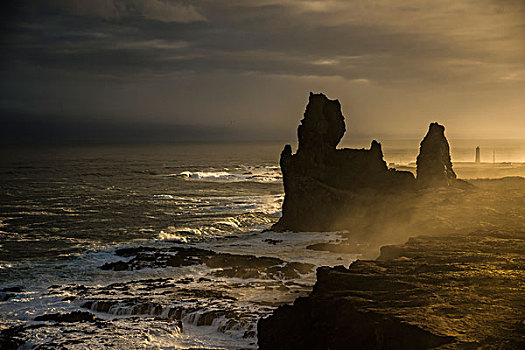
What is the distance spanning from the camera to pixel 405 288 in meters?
24.6

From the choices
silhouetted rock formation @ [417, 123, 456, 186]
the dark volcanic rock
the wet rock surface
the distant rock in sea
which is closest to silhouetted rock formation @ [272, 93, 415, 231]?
the distant rock in sea

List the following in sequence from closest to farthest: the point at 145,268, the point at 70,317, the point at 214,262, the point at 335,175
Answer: the point at 70,317 → the point at 145,268 → the point at 214,262 → the point at 335,175

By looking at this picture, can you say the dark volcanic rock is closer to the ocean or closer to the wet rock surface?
the ocean

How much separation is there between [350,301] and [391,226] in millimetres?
36725

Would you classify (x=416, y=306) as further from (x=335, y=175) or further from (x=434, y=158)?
(x=434, y=158)

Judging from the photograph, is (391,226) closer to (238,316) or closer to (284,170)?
(284,170)

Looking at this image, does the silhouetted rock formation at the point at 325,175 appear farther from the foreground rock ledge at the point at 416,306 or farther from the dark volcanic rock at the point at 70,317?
the dark volcanic rock at the point at 70,317

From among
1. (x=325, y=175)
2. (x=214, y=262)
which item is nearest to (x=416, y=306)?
(x=214, y=262)

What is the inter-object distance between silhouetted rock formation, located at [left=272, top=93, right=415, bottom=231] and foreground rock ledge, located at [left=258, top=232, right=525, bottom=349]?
116ft

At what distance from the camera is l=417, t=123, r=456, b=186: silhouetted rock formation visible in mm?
72875

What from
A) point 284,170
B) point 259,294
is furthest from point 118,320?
point 284,170

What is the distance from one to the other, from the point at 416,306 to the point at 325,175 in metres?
49.0

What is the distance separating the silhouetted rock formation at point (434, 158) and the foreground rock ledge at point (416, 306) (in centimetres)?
4228

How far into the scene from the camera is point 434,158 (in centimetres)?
7331
